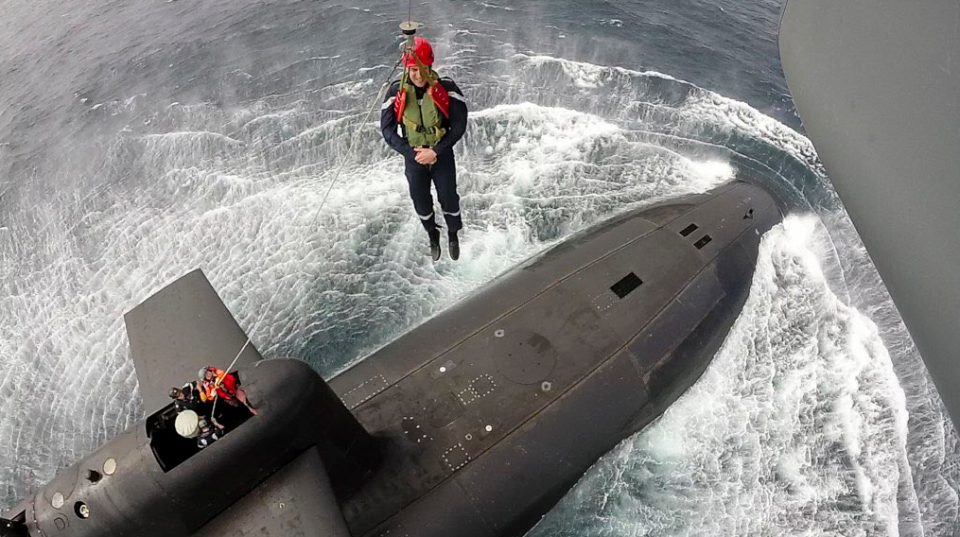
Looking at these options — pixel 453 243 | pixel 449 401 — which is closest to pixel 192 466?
pixel 449 401

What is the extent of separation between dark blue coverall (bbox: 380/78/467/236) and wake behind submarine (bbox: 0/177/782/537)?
2.34 metres

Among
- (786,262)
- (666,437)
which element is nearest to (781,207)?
(786,262)

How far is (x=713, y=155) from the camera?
1916cm

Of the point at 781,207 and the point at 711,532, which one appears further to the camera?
the point at 781,207

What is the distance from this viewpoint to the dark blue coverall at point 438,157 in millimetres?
10055

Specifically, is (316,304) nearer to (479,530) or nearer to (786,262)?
(479,530)

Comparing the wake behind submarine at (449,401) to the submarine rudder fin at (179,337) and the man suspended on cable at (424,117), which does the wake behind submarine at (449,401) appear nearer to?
the submarine rudder fin at (179,337)

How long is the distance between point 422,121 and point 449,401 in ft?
16.5

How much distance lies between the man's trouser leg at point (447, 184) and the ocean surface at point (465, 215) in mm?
4217

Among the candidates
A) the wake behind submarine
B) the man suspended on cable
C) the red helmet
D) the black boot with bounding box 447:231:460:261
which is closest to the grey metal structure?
the red helmet

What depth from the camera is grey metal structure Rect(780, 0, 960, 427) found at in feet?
13.8

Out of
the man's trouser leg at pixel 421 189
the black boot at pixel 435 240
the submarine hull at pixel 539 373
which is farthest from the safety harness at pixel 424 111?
the submarine hull at pixel 539 373

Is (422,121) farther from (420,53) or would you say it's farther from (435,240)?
(435,240)

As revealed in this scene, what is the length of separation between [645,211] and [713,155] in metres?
5.33
